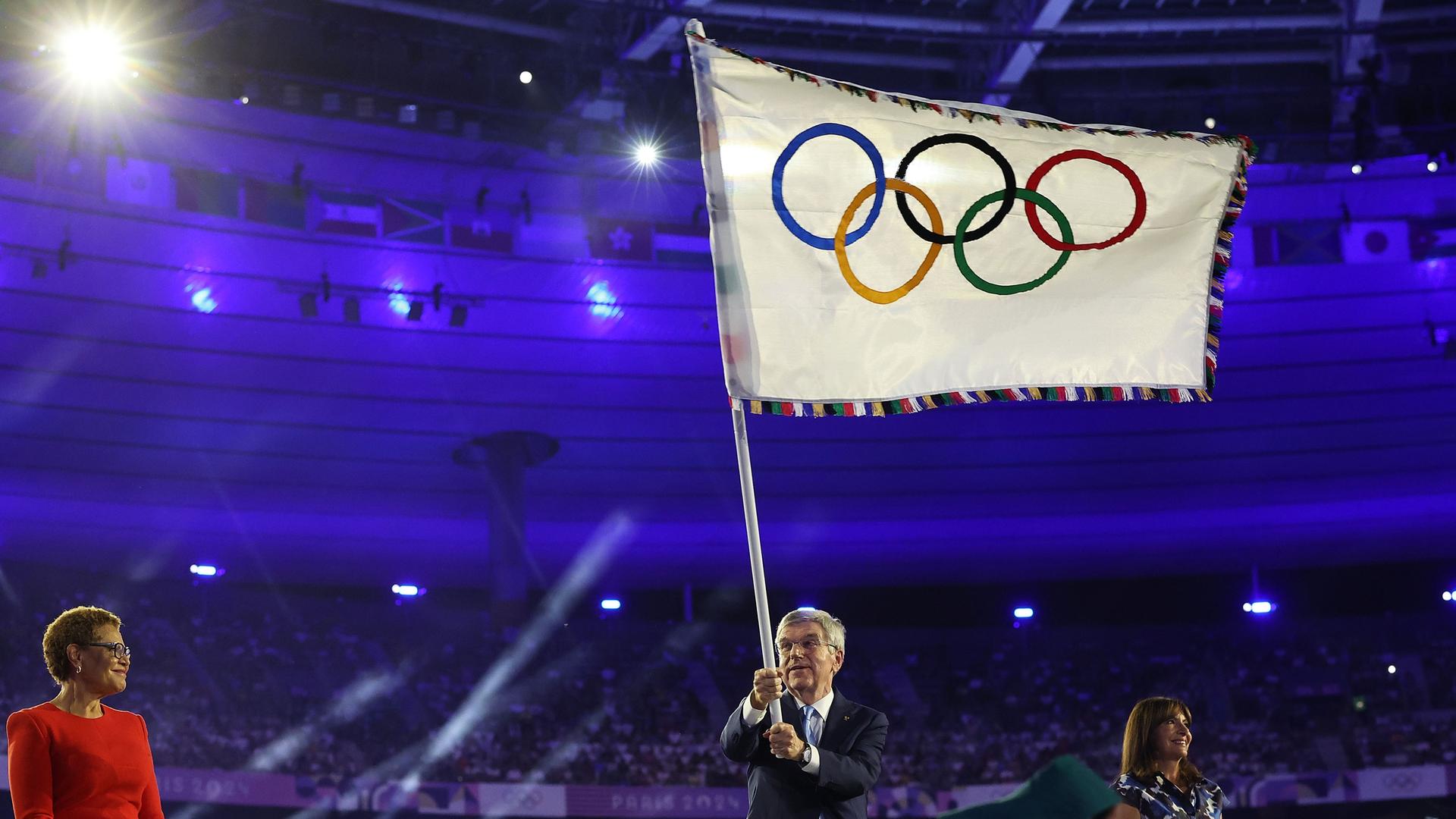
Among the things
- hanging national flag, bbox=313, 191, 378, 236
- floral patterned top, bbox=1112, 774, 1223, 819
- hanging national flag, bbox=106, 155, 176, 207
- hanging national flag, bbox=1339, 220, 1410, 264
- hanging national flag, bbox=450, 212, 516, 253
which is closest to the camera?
floral patterned top, bbox=1112, 774, 1223, 819

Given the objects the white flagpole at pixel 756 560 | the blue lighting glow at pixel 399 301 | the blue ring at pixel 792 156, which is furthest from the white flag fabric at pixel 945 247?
the blue lighting glow at pixel 399 301

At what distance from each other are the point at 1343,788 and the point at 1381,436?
4.99 m

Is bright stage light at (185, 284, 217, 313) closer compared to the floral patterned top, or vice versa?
the floral patterned top

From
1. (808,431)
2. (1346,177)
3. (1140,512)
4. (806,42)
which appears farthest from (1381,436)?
(806,42)

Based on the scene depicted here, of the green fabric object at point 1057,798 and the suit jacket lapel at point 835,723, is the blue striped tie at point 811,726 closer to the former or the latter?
the suit jacket lapel at point 835,723

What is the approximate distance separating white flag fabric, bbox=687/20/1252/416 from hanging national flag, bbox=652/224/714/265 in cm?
1190

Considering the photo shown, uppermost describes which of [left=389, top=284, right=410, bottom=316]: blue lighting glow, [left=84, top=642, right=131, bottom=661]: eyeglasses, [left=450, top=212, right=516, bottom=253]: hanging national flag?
[left=450, top=212, right=516, bottom=253]: hanging national flag

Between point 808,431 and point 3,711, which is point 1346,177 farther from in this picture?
point 3,711

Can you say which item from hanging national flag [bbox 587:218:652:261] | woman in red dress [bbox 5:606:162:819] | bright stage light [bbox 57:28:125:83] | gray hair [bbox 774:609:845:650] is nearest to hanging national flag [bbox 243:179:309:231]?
bright stage light [bbox 57:28:125:83]

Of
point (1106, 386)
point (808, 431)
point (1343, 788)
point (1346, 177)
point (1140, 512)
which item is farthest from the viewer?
point (1140, 512)

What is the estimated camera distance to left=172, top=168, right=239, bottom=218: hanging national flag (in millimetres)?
14641

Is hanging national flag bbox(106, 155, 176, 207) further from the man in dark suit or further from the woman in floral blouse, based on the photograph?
the man in dark suit

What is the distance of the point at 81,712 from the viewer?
138 inches

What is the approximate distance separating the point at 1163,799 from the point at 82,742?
9.54 feet
